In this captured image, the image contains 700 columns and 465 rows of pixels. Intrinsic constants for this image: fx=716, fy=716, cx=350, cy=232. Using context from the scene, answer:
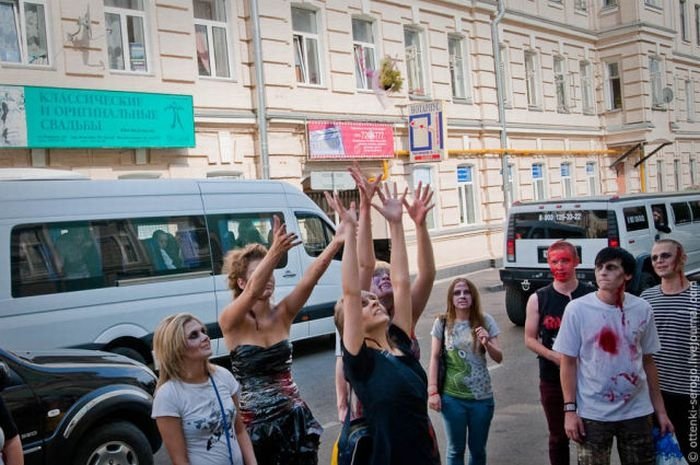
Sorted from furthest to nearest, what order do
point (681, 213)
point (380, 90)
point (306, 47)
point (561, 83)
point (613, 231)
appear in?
point (561, 83) < point (380, 90) < point (306, 47) < point (681, 213) < point (613, 231)

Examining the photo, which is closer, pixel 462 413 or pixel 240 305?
pixel 240 305

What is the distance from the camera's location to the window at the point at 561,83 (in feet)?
85.4

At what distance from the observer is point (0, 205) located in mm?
7742

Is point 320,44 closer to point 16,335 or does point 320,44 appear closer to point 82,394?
point 16,335

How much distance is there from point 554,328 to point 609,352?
79cm

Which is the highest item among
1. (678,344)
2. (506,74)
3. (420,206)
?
(506,74)

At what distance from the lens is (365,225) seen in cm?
356

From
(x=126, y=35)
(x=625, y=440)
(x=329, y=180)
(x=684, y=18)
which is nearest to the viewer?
(x=625, y=440)

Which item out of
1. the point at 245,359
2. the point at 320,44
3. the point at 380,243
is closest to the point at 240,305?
the point at 245,359

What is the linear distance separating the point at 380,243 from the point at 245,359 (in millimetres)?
11746

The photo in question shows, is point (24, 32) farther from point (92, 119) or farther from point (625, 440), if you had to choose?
point (625, 440)

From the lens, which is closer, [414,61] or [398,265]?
[398,265]

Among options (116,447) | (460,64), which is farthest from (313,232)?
(460,64)

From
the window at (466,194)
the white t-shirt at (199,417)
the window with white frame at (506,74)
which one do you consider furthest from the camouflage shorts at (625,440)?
the window with white frame at (506,74)
